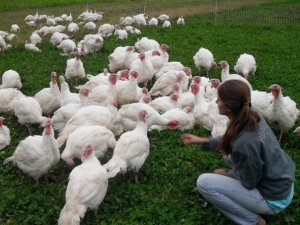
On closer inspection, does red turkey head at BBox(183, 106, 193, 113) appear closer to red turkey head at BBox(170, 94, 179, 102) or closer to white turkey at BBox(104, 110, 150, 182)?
red turkey head at BBox(170, 94, 179, 102)

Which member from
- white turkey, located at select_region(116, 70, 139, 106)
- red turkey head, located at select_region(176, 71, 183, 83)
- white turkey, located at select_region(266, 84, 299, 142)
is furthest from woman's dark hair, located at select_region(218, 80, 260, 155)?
red turkey head, located at select_region(176, 71, 183, 83)

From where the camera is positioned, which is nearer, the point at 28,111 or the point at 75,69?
the point at 28,111

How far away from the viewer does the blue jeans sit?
4.87 m

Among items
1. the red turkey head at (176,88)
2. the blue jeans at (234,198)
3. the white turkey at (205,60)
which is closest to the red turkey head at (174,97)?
the red turkey head at (176,88)

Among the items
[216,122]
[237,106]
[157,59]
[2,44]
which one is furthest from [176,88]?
[2,44]

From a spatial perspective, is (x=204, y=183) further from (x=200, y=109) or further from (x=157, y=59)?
(x=157, y=59)

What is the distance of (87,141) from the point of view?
6574mm

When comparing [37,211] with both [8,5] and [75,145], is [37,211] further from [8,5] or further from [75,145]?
[8,5]

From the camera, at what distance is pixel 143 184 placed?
21.2 feet

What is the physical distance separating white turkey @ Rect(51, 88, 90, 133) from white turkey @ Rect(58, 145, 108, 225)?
2.60 metres

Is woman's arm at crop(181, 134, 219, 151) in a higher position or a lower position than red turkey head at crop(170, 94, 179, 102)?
higher

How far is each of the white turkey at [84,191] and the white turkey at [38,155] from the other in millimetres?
951

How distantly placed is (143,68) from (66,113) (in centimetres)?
303

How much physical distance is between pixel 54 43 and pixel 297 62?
9322mm
